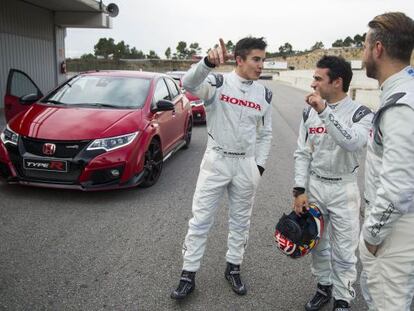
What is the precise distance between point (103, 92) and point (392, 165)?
5115mm

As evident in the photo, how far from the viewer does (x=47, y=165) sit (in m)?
4.84

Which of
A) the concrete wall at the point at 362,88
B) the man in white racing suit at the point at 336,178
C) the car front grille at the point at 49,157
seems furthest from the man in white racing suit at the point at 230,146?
the concrete wall at the point at 362,88

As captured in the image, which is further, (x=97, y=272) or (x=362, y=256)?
(x=97, y=272)

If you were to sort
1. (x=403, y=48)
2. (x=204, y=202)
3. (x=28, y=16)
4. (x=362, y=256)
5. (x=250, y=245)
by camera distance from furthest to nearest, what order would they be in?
1. (x=28, y=16)
2. (x=250, y=245)
3. (x=204, y=202)
4. (x=362, y=256)
5. (x=403, y=48)

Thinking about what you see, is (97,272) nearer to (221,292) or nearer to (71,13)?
(221,292)

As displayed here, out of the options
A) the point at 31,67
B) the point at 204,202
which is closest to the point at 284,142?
the point at 204,202

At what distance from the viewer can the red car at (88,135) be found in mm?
4875

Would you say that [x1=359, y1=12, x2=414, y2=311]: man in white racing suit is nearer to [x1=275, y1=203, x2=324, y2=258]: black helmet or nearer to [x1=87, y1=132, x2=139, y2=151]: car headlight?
[x1=275, y1=203, x2=324, y2=258]: black helmet

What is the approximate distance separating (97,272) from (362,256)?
7.32 feet

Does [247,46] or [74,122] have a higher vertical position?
Result: [247,46]

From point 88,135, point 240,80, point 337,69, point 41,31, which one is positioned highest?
point 41,31

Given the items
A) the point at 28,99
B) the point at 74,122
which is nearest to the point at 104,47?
the point at 28,99

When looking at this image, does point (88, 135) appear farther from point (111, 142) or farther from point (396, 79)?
point (396, 79)

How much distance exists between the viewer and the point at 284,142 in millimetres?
9742
